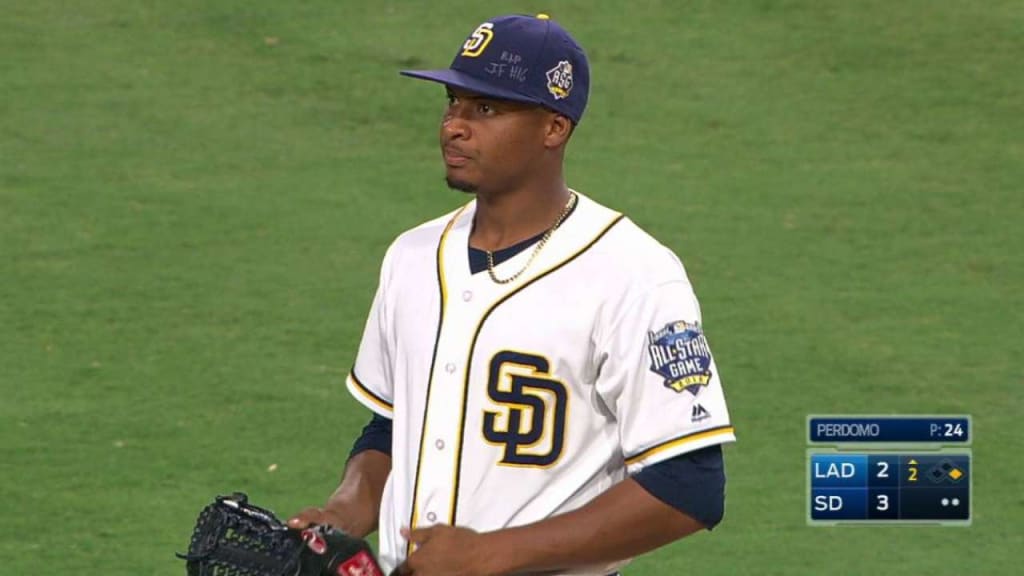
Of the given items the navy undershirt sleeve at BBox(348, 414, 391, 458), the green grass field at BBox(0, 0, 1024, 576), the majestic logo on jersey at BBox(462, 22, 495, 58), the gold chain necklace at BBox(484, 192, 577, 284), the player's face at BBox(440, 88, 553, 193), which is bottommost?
the green grass field at BBox(0, 0, 1024, 576)

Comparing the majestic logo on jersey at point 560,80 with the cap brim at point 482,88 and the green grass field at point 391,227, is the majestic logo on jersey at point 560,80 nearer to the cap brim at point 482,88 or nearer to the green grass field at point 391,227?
the cap brim at point 482,88

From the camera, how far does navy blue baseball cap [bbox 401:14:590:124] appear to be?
3174 millimetres

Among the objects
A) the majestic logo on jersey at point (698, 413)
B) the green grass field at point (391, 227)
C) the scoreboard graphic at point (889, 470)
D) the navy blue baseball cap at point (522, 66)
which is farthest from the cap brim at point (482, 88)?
the scoreboard graphic at point (889, 470)

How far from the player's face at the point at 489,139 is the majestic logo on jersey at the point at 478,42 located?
6 cm

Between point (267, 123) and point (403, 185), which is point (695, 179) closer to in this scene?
point (403, 185)

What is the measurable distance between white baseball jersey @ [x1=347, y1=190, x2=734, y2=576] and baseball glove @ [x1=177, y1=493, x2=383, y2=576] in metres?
0.20

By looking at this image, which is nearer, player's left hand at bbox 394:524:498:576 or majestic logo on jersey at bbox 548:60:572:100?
player's left hand at bbox 394:524:498:576

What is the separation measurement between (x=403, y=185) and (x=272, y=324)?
4.69 ft

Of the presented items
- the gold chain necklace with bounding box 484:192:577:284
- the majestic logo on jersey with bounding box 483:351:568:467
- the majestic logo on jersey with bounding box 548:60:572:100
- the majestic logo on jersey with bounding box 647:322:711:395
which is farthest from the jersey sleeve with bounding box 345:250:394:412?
the majestic logo on jersey with bounding box 647:322:711:395

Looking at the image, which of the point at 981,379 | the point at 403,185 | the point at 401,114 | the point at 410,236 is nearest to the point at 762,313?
the point at 981,379

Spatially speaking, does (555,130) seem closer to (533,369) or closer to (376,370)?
(533,369)

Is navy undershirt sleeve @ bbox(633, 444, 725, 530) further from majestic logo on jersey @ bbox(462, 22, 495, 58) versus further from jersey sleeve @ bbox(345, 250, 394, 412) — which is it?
majestic logo on jersey @ bbox(462, 22, 495, 58)

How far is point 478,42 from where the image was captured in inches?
127

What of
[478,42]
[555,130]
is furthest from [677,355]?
[478,42]
